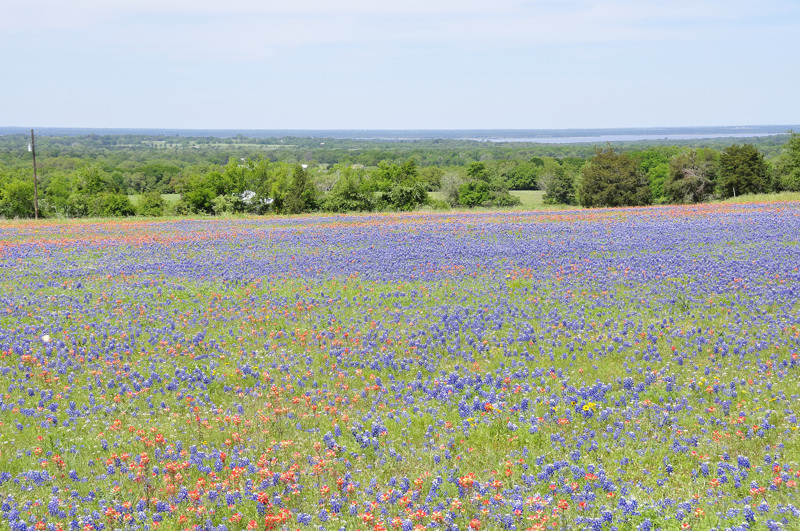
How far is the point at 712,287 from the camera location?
43.5 ft

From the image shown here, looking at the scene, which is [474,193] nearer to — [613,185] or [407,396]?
[613,185]

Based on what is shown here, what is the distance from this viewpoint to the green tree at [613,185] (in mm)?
62281

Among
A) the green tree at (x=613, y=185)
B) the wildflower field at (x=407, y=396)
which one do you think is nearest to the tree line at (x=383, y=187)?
the green tree at (x=613, y=185)

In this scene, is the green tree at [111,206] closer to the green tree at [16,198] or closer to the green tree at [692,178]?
the green tree at [16,198]

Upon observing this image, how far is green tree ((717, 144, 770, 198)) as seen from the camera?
63.0 m

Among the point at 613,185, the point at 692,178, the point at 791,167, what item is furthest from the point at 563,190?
the point at 791,167

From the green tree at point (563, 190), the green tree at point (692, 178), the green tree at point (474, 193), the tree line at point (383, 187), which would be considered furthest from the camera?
the green tree at point (563, 190)

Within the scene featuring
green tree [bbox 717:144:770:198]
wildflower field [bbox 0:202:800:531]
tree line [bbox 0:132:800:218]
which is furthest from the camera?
green tree [bbox 717:144:770:198]

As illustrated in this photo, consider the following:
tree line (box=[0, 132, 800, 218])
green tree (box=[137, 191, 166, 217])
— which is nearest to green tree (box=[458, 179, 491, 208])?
tree line (box=[0, 132, 800, 218])

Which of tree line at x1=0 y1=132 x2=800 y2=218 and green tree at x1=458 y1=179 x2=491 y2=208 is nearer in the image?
tree line at x1=0 y1=132 x2=800 y2=218

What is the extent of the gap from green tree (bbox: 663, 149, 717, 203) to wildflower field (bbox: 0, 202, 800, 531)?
56235mm

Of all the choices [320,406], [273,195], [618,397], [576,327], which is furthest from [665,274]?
[273,195]

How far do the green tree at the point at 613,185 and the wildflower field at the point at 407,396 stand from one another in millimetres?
46404

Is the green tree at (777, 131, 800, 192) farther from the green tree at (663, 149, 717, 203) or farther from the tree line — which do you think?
the green tree at (663, 149, 717, 203)
